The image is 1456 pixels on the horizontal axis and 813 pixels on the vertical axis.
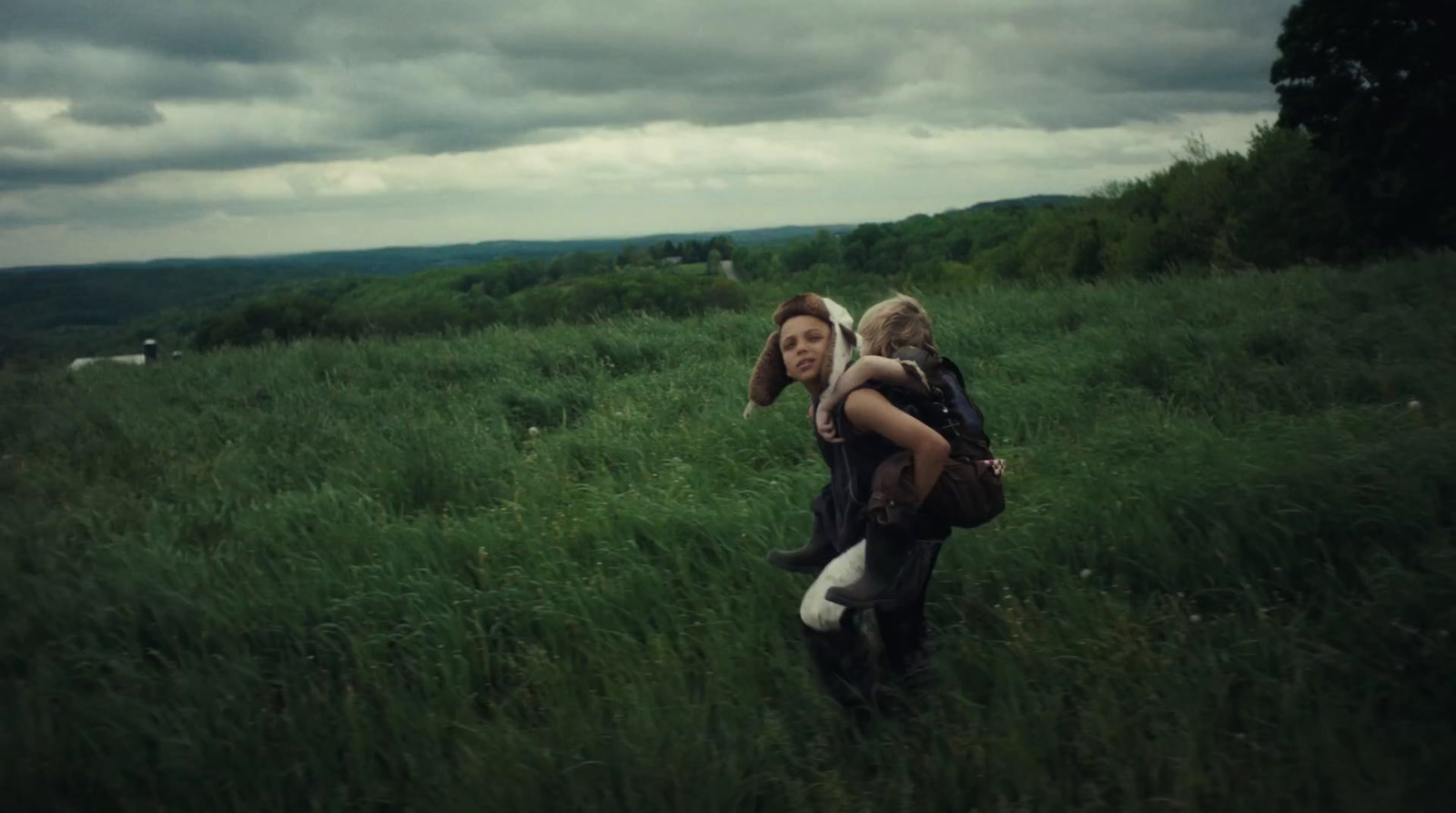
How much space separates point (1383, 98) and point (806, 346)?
893 inches

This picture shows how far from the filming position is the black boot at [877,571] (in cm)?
306

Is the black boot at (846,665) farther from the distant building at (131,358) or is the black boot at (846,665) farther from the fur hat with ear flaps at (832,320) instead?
the distant building at (131,358)

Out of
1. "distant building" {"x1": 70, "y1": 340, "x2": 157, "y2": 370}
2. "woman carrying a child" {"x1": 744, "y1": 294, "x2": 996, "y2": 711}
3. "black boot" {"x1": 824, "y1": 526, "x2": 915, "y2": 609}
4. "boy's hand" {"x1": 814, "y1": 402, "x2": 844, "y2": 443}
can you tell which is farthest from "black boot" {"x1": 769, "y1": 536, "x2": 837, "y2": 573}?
"distant building" {"x1": 70, "y1": 340, "x2": 157, "y2": 370}

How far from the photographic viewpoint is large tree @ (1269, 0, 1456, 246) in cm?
1975

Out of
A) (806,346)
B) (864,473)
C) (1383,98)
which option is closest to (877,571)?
(864,473)

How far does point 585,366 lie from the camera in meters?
10.5

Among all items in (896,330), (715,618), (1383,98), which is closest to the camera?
(896,330)

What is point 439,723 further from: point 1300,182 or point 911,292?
point 1300,182

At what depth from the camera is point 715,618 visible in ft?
13.7

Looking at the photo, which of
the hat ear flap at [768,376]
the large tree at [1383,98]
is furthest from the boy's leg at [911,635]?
the large tree at [1383,98]

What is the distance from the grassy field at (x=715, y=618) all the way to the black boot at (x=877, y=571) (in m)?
0.51

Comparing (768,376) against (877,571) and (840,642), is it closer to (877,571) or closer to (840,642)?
(877,571)

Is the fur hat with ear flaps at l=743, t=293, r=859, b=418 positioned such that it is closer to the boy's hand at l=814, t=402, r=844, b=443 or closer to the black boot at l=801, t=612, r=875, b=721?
the boy's hand at l=814, t=402, r=844, b=443

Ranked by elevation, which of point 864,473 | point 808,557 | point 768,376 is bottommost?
point 808,557
